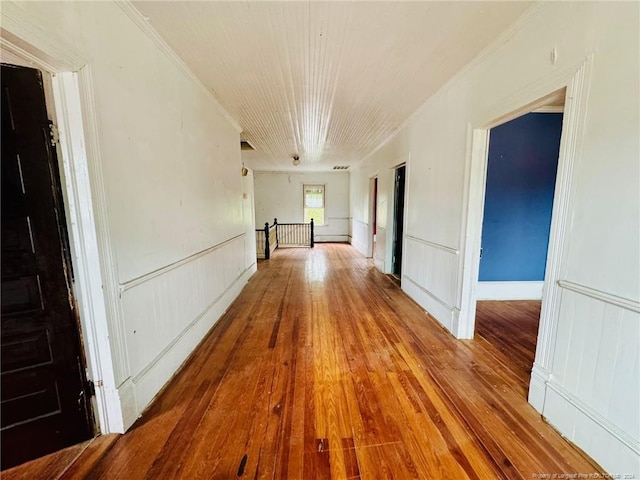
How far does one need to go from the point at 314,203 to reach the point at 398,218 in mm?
5396

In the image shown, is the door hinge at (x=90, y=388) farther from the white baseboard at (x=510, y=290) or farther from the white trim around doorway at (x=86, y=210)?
the white baseboard at (x=510, y=290)

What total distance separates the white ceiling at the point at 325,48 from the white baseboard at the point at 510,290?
109 inches

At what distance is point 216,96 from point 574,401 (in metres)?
4.01

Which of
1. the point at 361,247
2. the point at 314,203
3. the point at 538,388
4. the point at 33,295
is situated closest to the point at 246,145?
the point at 361,247

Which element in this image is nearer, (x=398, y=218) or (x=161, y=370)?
(x=161, y=370)

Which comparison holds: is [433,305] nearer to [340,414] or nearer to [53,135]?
[340,414]

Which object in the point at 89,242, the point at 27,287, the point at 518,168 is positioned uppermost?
the point at 518,168

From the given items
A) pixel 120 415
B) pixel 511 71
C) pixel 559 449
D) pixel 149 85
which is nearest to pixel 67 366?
pixel 120 415

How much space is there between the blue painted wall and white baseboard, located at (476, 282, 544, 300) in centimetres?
9

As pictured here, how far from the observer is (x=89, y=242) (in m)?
1.38

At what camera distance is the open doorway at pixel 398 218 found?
16.2ft

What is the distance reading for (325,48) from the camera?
2.10 metres

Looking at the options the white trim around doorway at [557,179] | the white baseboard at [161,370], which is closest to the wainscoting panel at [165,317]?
the white baseboard at [161,370]

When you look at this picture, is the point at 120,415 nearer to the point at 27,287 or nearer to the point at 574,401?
the point at 27,287
